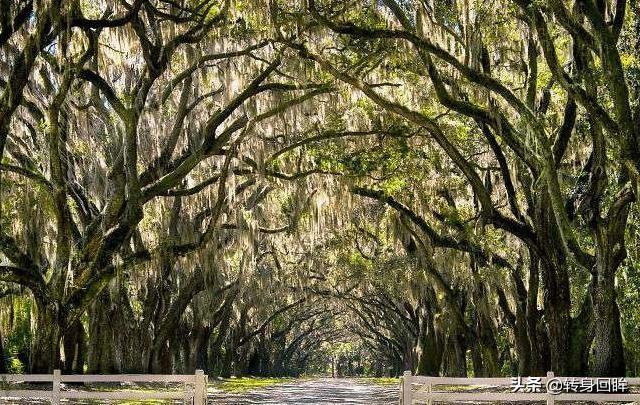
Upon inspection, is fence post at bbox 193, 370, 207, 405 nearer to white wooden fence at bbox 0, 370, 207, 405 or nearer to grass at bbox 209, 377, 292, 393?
white wooden fence at bbox 0, 370, 207, 405

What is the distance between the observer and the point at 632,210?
637 inches

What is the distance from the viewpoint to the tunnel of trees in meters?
11.5

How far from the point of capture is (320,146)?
57.7ft

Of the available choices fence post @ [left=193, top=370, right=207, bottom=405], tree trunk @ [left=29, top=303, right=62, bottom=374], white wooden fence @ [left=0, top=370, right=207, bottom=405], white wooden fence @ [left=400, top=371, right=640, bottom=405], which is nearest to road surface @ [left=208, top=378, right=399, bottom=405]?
tree trunk @ [left=29, top=303, right=62, bottom=374]

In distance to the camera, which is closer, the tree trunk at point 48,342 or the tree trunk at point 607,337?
the tree trunk at point 607,337

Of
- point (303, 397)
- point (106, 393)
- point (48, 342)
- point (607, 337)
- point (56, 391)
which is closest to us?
point (106, 393)

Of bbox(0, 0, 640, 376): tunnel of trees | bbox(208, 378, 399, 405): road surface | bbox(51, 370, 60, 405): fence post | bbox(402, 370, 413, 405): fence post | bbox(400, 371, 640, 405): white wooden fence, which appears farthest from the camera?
bbox(208, 378, 399, 405): road surface

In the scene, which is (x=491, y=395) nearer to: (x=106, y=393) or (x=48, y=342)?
(x=106, y=393)

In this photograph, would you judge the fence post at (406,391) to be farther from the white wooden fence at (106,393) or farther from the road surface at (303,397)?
the road surface at (303,397)

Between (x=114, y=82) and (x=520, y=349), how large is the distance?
9.39m

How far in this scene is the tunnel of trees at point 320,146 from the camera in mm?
11500

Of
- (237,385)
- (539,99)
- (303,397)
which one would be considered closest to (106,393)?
(539,99)

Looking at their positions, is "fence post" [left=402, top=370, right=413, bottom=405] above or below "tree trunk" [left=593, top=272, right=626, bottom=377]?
below

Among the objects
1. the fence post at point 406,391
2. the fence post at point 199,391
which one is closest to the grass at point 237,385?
the fence post at point 406,391
